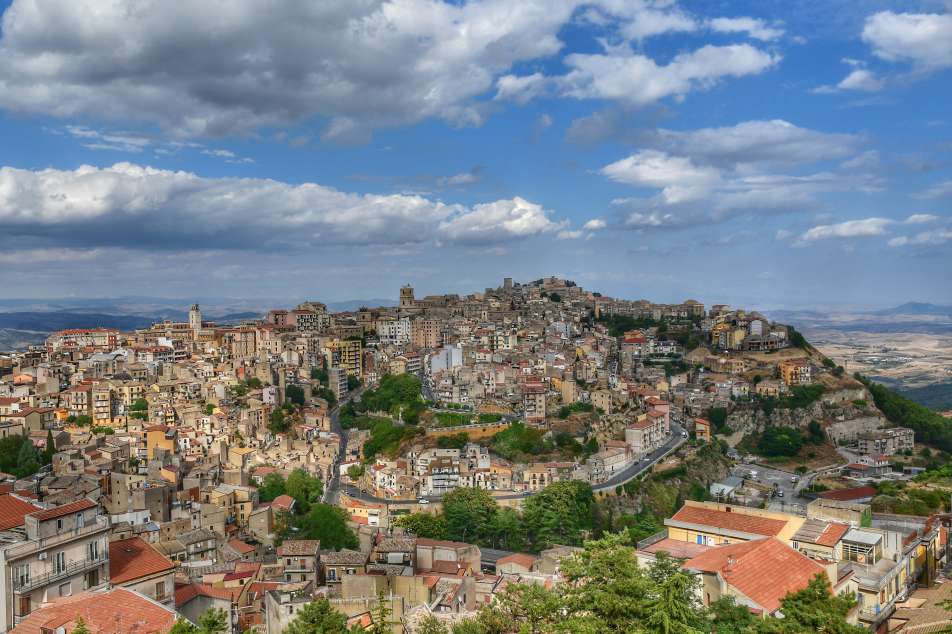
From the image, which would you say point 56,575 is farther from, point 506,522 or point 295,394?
point 295,394

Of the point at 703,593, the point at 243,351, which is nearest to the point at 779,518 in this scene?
the point at 703,593

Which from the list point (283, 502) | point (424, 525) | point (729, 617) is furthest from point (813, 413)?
point (729, 617)

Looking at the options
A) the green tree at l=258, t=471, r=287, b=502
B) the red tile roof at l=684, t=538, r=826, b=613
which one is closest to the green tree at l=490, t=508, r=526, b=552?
the green tree at l=258, t=471, r=287, b=502

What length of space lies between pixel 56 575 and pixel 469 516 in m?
19.0

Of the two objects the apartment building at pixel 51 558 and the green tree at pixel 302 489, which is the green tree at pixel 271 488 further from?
the apartment building at pixel 51 558

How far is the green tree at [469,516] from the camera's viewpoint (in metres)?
30.3

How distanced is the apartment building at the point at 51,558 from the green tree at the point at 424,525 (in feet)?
52.4

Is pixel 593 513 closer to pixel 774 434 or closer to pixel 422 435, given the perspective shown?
pixel 422 435

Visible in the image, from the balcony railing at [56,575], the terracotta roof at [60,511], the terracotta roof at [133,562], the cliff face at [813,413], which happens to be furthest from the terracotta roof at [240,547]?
the cliff face at [813,413]

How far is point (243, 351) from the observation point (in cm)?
5712

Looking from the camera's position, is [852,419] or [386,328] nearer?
[852,419]

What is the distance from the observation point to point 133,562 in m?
15.1

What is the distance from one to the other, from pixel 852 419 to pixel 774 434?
7316 mm

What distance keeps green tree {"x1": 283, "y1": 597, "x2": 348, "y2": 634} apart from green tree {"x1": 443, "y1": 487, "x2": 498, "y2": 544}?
1893 cm
